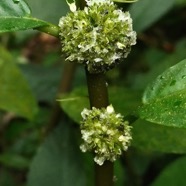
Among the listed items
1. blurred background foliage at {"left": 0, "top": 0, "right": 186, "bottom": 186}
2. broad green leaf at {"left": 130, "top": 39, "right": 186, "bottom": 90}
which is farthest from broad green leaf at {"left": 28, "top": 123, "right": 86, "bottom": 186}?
broad green leaf at {"left": 130, "top": 39, "right": 186, "bottom": 90}

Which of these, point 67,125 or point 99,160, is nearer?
point 99,160

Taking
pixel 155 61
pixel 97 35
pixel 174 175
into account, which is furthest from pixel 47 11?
pixel 155 61

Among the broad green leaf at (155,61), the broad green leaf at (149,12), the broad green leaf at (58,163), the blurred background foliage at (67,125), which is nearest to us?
the blurred background foliage at (67,125)

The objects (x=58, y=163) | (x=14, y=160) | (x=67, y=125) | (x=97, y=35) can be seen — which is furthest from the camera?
(x=14, y=160)

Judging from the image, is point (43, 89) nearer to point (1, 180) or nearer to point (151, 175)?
point (1, 180)

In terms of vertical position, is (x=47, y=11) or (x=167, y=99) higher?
(x=47, y=11)

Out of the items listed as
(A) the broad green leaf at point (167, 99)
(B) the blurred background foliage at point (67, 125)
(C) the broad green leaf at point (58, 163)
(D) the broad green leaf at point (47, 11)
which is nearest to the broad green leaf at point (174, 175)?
(B) the blurred background foliage at point (67, 125)

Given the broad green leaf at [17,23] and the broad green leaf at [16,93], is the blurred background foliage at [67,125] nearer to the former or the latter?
the broad green leaf at [16,93]

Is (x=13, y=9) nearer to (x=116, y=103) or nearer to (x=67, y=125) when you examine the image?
(x=116, y=103)
